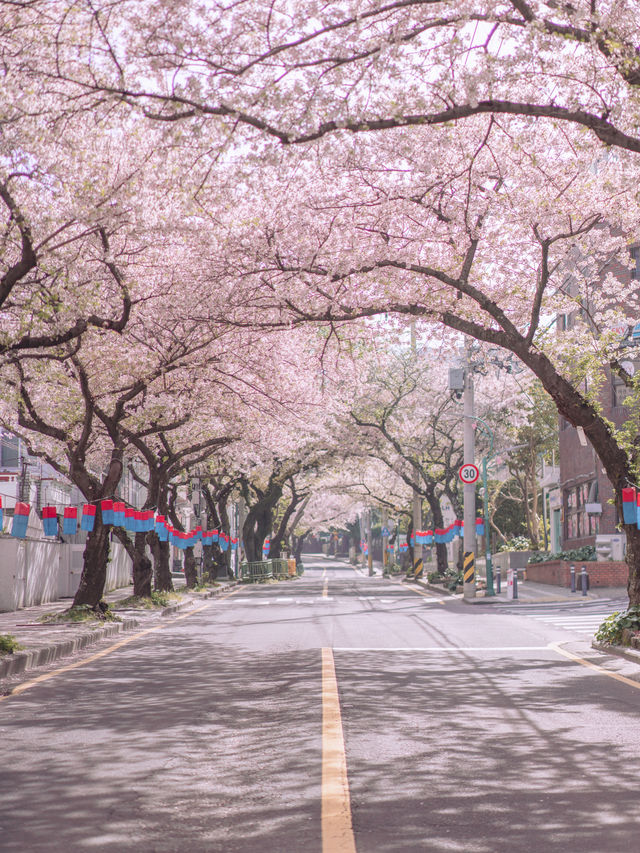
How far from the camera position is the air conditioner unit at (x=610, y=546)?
3881 centimetres

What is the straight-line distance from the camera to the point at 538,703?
10.0m

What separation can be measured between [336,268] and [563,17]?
738cm

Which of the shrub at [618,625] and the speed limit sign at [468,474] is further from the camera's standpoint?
the speed limit sign at [468,474]

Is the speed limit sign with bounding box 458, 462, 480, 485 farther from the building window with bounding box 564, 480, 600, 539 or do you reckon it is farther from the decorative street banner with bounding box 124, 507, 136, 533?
the decorative street banner with bounding box 124, 507, 136, 533

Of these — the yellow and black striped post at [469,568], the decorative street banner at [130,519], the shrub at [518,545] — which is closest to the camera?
the decorative street banner at [130,519]

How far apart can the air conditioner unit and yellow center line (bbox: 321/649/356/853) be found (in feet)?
101

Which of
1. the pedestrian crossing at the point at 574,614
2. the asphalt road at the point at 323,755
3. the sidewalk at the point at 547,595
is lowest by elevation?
the asphalt road at the point at 323,755

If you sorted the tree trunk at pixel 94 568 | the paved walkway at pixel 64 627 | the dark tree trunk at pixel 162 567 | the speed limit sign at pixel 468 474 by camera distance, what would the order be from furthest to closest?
the dark tree trunk at pixel 162 567
the speed limit sign at pixel 468 474
the tree trunk at pixel 94 568
the paved walkway at pixel 64 627

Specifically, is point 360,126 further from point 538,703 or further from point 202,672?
point 202,672

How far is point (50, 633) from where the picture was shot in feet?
58.8

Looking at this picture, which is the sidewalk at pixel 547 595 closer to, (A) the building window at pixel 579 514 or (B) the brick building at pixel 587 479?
(B) the brick building at pixel 587 479

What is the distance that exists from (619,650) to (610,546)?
25207 mm

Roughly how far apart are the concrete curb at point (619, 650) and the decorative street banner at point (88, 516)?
37.4 feet

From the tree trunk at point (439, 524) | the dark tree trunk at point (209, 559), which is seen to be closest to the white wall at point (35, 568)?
the dark tree trunk at point (209, 559)
